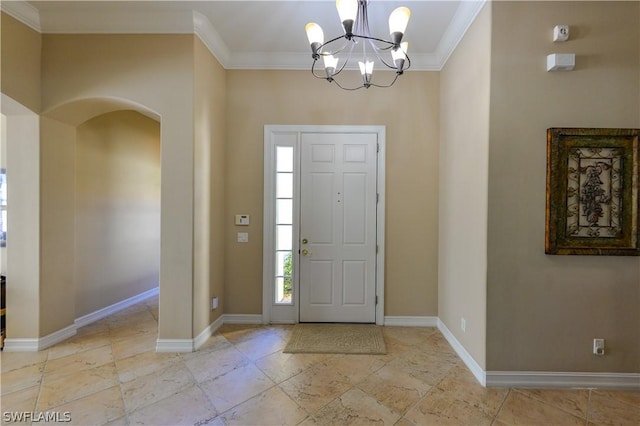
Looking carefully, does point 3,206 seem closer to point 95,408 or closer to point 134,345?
point 134,345

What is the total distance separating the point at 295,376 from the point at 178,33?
338 centimetres

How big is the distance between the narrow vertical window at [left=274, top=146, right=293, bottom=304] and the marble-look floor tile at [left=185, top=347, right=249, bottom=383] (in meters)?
0.88

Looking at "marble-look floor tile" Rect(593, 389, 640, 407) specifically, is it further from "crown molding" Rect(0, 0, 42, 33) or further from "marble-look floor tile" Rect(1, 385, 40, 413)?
"crown molding" Rect(0, 0, 42, 33)

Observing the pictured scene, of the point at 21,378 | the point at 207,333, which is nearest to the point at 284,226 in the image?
the point at 207,333

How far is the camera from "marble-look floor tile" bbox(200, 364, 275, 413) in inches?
81.0

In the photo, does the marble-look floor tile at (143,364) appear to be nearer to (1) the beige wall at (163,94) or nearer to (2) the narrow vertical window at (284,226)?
(1) the beige wall at (163,94)

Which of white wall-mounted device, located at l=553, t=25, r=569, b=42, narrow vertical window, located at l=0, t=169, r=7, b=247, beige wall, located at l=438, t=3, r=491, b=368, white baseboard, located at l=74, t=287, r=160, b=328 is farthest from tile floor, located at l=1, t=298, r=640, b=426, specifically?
white wall-mounted device, located at l=553, t=25, r=569, b=42

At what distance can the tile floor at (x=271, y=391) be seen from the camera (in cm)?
192

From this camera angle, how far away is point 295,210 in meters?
3.43

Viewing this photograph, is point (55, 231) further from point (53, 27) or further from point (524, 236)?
point (524, 236)

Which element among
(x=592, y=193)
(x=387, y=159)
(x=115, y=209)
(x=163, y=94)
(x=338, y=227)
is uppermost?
(x=163, y=94)

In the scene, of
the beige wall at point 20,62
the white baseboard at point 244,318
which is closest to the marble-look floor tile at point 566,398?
the white baseboard at point 244,318

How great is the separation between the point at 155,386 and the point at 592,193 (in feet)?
12.4

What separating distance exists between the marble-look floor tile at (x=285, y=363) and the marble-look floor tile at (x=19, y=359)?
203cm
